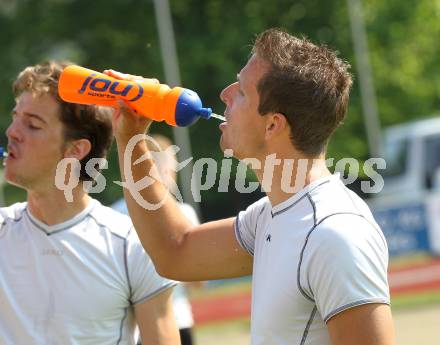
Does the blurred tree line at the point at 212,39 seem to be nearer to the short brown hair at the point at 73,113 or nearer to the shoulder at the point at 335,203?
the short brown hair at the point at 73,113

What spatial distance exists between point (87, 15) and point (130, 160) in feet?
60.7

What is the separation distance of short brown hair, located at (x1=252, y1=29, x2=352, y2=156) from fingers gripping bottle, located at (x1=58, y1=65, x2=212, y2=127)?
0.25 metres

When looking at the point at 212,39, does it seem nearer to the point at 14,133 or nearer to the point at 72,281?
the point at 14,133

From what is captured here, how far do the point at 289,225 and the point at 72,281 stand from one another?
113 centimetres

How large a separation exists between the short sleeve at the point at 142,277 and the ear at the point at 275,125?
2.87 ft

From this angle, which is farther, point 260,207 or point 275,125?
point 260,207

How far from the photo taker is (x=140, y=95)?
10.7ft

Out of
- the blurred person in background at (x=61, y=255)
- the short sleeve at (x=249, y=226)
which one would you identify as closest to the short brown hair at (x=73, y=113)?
the blurred person in background at (x=61, y=255)

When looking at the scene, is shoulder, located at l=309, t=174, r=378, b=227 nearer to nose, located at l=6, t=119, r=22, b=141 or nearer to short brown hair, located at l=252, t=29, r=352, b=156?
short brown hair, located at l=252, t=29, r=352, b=156

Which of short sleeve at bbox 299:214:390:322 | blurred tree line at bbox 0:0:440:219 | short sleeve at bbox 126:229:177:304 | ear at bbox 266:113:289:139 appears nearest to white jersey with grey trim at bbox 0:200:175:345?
short sleeve at bbox 126:229:177:304

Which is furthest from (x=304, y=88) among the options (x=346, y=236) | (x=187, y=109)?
(x=346, y=236)

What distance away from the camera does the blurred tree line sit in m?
19.7

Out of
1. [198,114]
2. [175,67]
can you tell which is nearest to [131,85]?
[198,114]

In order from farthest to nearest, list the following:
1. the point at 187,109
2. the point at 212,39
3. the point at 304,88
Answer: the point at 212,39 < the point at 187,109 < the point at 304,88
